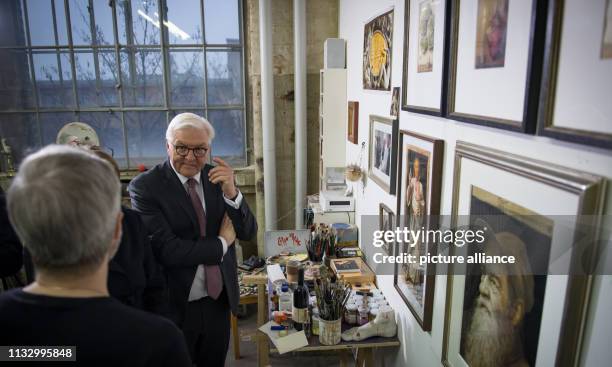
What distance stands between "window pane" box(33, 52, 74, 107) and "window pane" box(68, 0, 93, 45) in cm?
25

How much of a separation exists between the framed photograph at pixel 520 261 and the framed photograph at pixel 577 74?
4.3 inches

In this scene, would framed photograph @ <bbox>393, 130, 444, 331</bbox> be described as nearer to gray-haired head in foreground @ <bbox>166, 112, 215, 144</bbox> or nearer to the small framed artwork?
gray-haired head in foreground @ <bbox>166, 112, 215, 144</bbox>

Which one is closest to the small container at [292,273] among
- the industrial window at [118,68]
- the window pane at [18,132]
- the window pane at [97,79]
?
the industrial window at [118,68]

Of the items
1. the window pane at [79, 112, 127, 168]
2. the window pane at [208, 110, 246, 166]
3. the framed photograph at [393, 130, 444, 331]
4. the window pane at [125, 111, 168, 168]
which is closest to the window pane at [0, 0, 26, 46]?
the window pane at [79, 112, 127, 168]

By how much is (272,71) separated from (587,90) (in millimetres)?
3890

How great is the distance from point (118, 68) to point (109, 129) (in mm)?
725

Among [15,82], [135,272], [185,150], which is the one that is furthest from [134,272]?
[15,82]

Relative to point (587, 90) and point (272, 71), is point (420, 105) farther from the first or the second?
point (272, 71)

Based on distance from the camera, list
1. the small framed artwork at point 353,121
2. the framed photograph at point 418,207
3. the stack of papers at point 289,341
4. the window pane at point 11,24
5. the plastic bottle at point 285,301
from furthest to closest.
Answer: the window pane at point 11,24, the small framed artwork at point 353,121, the plastic bottle at point 285,301, the stack of papers at point 289,341, the framed photograph at point 418,207

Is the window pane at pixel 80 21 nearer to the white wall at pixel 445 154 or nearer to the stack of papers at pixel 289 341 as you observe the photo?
the white wall at pixel 445 154

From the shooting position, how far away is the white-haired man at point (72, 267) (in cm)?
87

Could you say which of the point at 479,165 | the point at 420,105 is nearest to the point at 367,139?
the point at 420,105

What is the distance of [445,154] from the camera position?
→ 1.89 metres

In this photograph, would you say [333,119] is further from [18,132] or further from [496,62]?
[18,132]
